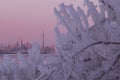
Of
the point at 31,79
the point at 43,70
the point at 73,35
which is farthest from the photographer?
the point at 31,79

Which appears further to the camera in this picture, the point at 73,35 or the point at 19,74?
the point at 19,74

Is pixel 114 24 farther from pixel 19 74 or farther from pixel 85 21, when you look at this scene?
pixel 19 74

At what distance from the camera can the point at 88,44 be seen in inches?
83.1

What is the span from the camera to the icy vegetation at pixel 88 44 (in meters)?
2.04

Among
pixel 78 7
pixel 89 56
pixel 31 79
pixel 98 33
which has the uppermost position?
pixel 78 7

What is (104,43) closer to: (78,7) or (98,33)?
(98,33)

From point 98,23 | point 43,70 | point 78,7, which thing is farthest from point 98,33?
point 43,70

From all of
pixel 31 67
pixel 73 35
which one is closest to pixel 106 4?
pixel 73 35

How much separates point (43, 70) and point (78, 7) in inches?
20.9

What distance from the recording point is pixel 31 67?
2.66 meters

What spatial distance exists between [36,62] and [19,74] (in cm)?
15

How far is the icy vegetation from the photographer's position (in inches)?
80.2

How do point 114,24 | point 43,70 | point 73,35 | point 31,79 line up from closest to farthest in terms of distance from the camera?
point 114,24
point 73,35
point 43,70
point 31,79

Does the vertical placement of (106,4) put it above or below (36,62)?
above
